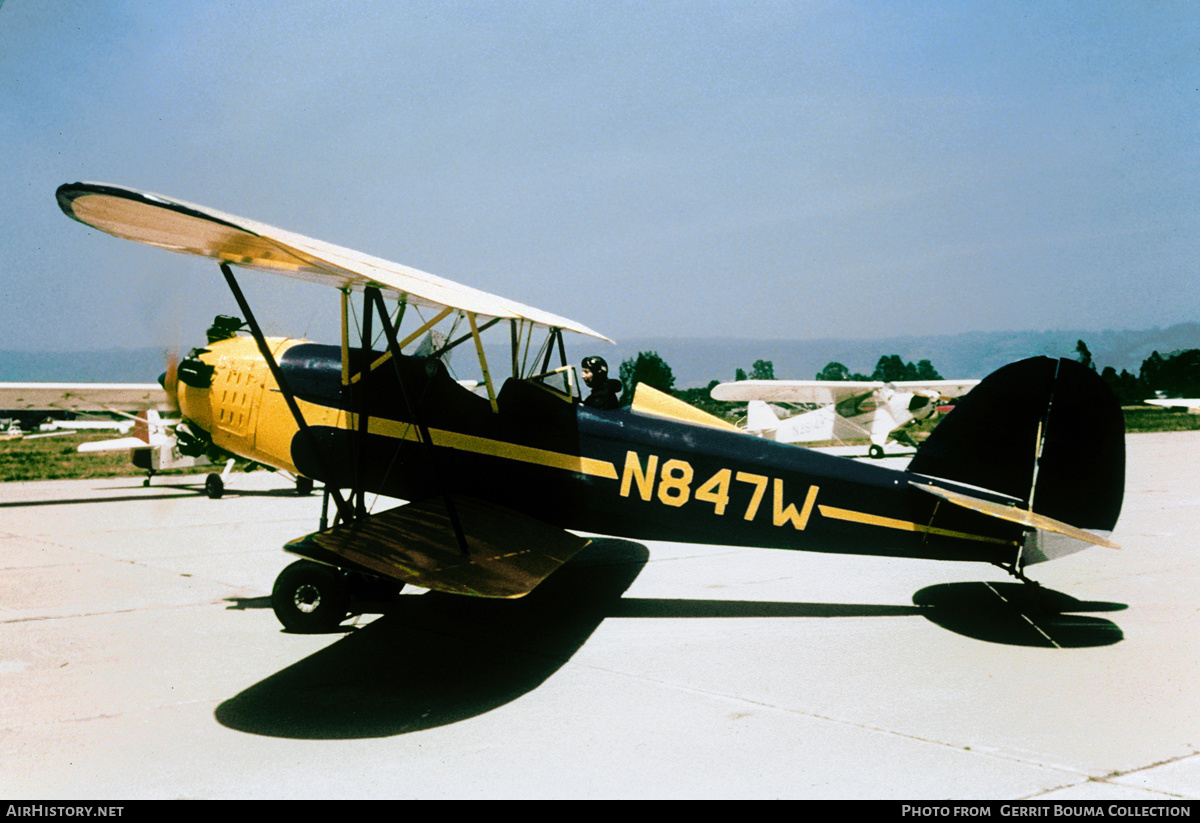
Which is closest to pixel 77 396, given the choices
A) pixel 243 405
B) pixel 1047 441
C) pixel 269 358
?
pixel 243 405

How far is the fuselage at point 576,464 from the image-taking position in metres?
5.79

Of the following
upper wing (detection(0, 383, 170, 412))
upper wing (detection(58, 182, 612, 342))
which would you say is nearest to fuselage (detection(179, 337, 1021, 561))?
upper wing (detection(58, 182, 612, 342))

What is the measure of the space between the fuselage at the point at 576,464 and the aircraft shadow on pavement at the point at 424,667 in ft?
2.81

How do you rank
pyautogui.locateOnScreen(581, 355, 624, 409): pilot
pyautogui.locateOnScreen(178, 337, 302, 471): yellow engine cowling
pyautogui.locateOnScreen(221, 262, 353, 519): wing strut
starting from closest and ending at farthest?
1. pyautogui.locateOnScreen(221, 262, 353, 519): wing strut
2. pyautogui.locateOnScreen(581, 355, 624, 409): pilot
3. pyautogui.locateOnScreen(178, 337, 302, 471): yellow engine cowling

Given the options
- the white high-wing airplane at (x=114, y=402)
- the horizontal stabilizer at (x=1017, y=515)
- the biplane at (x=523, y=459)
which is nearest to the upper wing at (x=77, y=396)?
the white high-wing airplane at (x=114, y=402)

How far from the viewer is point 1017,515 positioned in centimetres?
510

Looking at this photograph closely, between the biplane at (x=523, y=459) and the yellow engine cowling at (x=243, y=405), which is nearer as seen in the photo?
the biplane at (x=523, y=459)

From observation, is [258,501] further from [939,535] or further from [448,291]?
[939,535]

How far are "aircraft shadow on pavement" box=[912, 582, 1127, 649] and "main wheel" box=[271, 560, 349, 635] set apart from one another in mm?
4230

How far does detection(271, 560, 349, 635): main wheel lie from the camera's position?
5566mm

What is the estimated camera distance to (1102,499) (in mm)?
5230

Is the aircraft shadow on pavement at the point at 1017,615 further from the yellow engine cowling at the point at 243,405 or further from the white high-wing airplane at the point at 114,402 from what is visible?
the white high-wing airplane at the point at 114,402

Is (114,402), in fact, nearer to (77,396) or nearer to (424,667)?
(77,396)

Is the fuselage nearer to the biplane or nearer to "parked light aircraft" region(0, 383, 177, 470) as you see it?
the biplane
